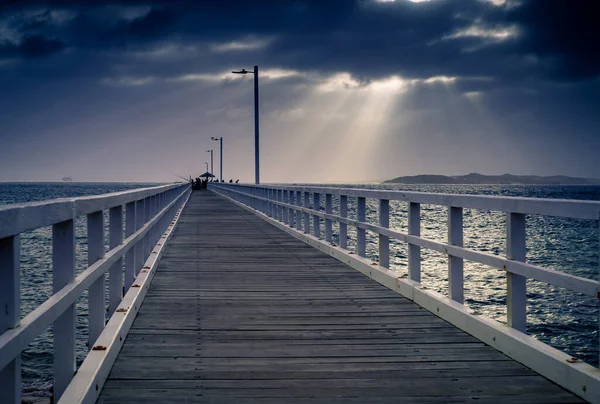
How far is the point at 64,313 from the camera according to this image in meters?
3.79

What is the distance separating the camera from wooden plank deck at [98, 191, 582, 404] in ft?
14.0

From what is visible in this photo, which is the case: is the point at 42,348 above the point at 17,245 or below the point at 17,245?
below

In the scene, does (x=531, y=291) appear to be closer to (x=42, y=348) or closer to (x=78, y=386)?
(x=42, y=348)

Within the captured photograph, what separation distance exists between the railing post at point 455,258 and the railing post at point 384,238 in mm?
2232

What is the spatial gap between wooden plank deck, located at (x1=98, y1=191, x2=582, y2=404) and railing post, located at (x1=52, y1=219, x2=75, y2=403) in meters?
0.36

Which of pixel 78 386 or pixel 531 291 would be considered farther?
pixel 531 291

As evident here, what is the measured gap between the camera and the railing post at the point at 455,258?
248 inches

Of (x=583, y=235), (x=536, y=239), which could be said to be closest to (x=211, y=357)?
(x=536, y=239)

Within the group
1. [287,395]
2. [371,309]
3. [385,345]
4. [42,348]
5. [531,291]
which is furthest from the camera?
[531,291]

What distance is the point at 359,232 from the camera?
10523 mm

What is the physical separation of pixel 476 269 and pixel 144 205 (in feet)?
107

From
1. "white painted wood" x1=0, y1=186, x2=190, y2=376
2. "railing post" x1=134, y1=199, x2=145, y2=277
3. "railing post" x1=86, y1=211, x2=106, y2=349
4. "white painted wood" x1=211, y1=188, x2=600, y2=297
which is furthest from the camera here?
"railing post" x1=134, y1=199, x2=145, y2=277

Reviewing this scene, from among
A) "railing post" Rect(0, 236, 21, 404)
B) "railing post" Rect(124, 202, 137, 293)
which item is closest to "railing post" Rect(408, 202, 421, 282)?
"railing post" Rect(124, 202, 137, 293)

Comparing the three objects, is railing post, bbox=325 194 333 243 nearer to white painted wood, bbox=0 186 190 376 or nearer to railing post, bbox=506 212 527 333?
railing post, bbox=506 212 527 333
